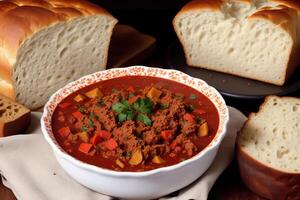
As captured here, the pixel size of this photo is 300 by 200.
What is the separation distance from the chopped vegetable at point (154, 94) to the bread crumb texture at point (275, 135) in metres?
0.50

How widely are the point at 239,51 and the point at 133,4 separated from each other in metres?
1.21

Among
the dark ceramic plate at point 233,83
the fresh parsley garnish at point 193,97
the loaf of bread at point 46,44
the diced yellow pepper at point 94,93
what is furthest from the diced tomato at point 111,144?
the dark ceramic plate at point 233,83

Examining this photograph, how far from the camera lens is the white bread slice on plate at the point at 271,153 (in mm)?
2537

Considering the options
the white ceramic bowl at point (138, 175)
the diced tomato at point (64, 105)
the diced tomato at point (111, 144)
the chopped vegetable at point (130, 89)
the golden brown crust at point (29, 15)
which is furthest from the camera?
the golden brown crust at point (29, 15)

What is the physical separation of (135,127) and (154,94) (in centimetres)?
34

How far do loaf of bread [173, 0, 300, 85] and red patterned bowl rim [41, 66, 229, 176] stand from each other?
27.3 inches

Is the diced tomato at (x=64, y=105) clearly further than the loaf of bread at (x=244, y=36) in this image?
No

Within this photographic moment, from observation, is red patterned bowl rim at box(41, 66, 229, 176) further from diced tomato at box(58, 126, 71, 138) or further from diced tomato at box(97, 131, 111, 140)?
diced tomato at box(97, 131, 111, 140)

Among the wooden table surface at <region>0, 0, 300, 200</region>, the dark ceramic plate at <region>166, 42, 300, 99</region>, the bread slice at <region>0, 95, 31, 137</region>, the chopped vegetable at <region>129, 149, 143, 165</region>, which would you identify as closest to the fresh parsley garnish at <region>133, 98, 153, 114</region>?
the chopped vegetable at <region>129, 149, 143, 165</region>

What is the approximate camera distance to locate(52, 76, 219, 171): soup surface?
8.02ft

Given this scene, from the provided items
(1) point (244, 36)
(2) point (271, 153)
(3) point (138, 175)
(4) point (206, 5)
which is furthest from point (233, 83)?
(3) point (138, 175)

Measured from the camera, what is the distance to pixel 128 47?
13.0ft

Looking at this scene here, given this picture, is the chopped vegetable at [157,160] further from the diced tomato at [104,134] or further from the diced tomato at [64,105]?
the diced tomato at [64,105]

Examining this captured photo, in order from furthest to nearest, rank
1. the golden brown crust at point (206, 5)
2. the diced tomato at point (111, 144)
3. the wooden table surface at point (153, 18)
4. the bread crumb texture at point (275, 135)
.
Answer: the wooden table surface at point (153, 18) < the golden brown crust at point (206, 5) < the bread crumb texture at point (275, 135) < the diced tomato at point (111, 144)
